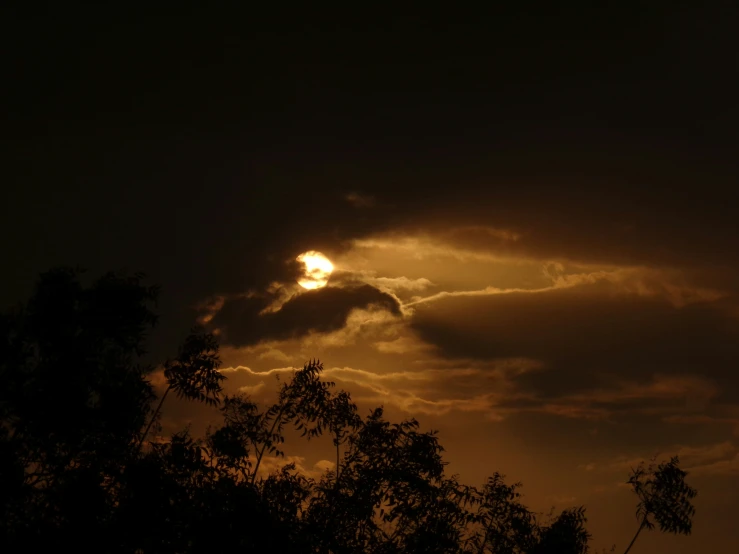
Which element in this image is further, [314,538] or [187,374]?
[187,374]

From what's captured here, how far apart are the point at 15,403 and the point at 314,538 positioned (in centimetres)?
1146

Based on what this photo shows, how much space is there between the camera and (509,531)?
43719 millimetres

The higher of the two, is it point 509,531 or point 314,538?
point 509,531

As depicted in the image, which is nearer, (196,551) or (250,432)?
(196,551)

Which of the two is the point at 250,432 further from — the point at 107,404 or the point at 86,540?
the point at 86,540

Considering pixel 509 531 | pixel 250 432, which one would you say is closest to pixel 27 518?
pixel 250 432

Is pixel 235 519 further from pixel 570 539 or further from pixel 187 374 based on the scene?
pixel 570 539

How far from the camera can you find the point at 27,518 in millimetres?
25109

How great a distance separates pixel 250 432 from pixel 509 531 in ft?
57.0

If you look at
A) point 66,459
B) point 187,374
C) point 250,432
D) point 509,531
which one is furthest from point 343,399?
point 509,531

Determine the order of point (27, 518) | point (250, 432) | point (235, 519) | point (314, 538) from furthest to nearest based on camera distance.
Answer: point (250, 432) < point (314, 538) < point (27, 518) < point (235, 519)

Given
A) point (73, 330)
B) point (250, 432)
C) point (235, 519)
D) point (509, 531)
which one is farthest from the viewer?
point (509, 531)

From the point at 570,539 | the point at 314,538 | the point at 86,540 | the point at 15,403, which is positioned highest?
the point at 570,539

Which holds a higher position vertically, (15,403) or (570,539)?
(570,539)
